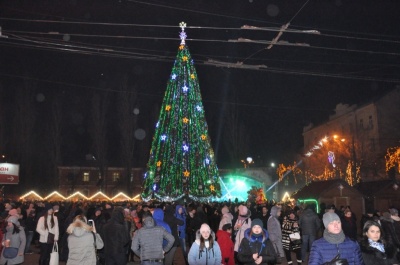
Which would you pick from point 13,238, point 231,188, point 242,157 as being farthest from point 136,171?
point 13,238

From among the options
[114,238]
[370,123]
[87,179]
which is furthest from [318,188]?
[87,179]

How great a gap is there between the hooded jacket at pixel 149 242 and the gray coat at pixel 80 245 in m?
0.74

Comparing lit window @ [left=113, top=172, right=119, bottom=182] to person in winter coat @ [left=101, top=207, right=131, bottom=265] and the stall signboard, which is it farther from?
person in winter coat @ [left=101, top=207, right=131, bottom=265]

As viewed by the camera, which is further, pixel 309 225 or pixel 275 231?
pixel 309 225

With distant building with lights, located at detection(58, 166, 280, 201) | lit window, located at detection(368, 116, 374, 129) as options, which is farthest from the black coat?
distant building with lights, located at detection(58, 166, 280, 201)

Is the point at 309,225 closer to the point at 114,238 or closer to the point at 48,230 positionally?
the point at 114,238

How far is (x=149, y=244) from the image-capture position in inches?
297

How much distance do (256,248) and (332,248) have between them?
190cm

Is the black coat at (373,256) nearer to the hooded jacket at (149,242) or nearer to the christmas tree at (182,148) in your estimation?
the hooded jacket at (149,242)

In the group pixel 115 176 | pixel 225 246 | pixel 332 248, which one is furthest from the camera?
pixel 115 176

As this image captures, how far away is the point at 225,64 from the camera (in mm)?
15859

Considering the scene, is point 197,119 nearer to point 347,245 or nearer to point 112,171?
point 347,245

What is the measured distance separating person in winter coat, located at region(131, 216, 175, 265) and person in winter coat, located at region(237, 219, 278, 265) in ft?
4.86

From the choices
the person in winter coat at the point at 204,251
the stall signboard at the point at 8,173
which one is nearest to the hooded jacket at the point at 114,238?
the person in winter coat at the point at 204,251
